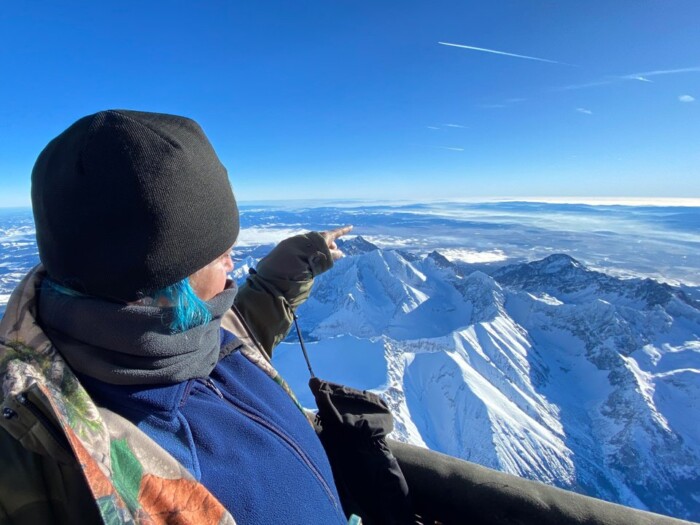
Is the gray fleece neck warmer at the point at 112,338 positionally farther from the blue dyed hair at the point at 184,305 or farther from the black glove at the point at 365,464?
the black glove at the point at 365,464

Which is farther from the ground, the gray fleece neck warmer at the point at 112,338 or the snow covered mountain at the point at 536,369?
the gray fleece neck warmer at the point at 112,338

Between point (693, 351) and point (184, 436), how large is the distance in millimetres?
134099

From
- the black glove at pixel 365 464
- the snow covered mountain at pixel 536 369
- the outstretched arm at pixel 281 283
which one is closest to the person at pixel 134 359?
the black glove at pixel 365 464

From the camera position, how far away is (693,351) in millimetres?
99250

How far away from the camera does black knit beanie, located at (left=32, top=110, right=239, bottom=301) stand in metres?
0.88

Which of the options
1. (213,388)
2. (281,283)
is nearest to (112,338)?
(213,388)

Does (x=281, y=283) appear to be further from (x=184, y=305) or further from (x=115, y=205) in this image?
(x=115, y=205)

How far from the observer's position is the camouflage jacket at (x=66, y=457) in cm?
67

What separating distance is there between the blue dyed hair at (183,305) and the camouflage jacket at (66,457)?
0.79 feet

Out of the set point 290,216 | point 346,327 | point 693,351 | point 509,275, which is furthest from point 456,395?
point 509,275

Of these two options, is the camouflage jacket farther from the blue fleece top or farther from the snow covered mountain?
the snow covered mountain

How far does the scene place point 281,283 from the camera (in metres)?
2.02

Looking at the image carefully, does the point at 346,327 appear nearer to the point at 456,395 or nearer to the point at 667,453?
the point at 456,395

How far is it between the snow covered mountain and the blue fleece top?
54.2m
